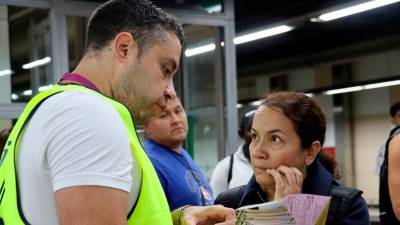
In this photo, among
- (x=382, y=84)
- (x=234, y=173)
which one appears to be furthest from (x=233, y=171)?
(x=382, y=84)

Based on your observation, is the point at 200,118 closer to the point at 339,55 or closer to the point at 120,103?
the point at 120,103

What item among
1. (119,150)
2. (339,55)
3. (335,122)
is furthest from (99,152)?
(335,122)

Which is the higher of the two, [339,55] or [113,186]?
[339,55]

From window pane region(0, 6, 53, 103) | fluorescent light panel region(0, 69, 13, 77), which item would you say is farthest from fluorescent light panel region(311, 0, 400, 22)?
fluorescent light panel region(0, 69, 13, 77)

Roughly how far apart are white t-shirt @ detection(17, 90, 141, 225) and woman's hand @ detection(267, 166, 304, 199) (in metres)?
0.81

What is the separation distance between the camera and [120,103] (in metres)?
1.59

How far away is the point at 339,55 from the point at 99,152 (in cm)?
1401

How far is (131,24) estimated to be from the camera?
1.66 m

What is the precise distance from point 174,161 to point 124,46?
1783mm

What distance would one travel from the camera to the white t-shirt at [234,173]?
436cm

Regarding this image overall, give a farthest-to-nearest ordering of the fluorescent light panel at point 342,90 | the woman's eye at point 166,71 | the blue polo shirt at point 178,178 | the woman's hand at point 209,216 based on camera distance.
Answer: the fluorescent light panel at point 342,90
the blue polo shirt at point 178,178
the woman's hand at point 209,216
the woman's eye at point 166,71

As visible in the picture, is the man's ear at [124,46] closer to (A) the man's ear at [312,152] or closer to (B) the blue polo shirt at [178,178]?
(A) the man's ear at [312,152]

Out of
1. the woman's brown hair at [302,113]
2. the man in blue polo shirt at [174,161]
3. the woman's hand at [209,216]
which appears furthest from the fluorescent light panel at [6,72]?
the woman's hand at [209,216]

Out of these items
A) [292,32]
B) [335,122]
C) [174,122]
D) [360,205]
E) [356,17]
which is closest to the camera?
[360,205]
